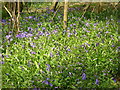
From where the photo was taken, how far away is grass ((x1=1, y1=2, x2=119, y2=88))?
4074 millimetres

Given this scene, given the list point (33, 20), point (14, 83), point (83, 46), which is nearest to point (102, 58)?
point (83, 46)

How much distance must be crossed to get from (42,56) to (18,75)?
699 millimetres

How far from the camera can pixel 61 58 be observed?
474 centimetres

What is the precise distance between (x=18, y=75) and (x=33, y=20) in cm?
342

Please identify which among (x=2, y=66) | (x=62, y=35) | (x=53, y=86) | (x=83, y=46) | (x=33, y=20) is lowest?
(x=53, y=86)

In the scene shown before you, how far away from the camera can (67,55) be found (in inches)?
189

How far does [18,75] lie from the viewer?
420cm

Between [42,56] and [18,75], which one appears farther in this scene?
[42,56]

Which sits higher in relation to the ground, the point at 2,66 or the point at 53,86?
the point at 2,66

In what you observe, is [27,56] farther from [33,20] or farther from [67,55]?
[33,20]

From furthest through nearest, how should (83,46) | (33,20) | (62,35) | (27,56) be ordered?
(33,20) < (62,35) < (83,46) < (27,56)

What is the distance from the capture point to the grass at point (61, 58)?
13.4 ft

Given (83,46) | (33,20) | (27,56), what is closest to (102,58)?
(83,46)

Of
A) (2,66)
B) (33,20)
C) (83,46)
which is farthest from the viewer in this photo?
(33,20)
